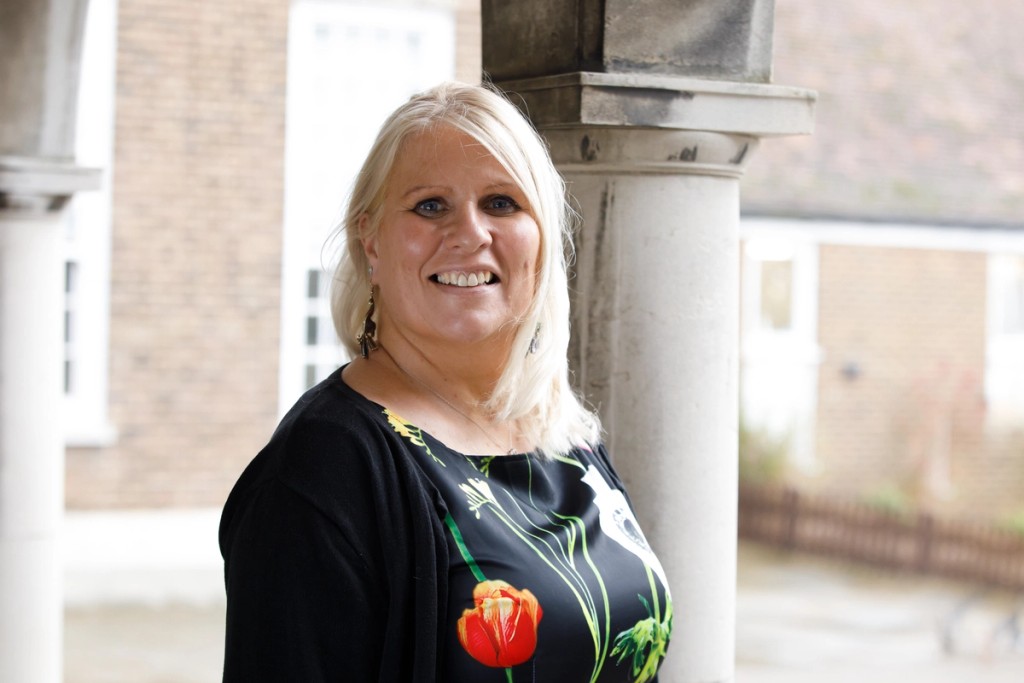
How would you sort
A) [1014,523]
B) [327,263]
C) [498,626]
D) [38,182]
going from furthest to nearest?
[1014,523]
[327,263]
[38,182]
[498,626]

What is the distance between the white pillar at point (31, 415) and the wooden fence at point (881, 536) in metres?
8.86

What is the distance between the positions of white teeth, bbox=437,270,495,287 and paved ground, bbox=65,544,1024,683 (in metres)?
6.91

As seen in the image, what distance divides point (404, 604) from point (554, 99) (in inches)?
45.3

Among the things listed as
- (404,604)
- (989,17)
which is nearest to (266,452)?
(404,604)

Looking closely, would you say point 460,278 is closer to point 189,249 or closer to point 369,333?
point 369,333

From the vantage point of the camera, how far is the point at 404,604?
1800 millimetres

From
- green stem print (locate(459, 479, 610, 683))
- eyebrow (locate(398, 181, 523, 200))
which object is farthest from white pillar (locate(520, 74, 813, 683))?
green stem print (locate(459, 479, 610, 683))

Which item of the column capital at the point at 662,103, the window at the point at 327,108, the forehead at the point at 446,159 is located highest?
the window at the point at 327,108

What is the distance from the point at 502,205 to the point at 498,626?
69cm

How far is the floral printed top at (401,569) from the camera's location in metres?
1.74

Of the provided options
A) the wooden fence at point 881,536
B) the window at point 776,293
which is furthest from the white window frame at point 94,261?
the window at point 776,293

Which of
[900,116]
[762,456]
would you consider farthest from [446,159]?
[900,116]

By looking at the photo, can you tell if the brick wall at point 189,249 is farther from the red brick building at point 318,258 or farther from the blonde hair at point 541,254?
the blonde hair at point 541,254

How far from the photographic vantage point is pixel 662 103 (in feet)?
8.38
